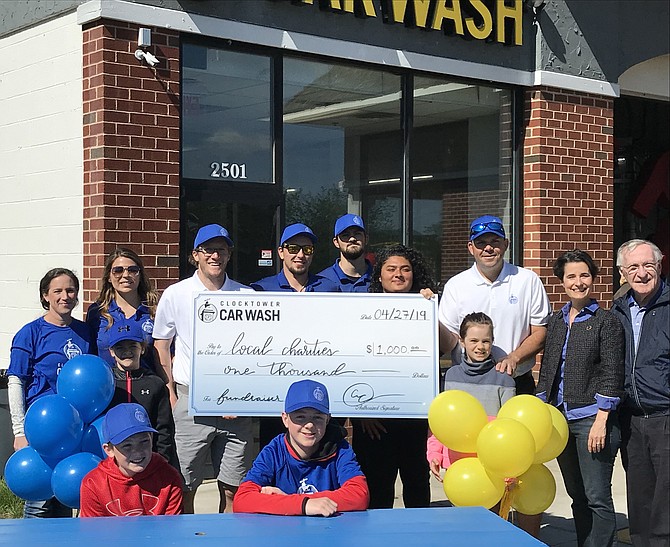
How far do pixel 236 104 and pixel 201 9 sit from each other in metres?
0.84

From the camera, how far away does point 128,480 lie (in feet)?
13.3

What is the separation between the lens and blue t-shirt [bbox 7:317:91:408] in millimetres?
4941

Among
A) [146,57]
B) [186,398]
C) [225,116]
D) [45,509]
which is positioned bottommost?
[45,509]

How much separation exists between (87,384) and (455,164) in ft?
18.4

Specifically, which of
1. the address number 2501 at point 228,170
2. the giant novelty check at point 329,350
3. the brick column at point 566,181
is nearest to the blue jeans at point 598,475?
the giant novelty check at point 329,350

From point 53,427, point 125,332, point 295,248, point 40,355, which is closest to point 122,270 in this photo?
point 125,332

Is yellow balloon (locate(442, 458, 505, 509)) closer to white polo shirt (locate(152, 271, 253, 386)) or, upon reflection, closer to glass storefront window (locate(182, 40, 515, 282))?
white polo shirt (locate(152, 271, 253, 386))

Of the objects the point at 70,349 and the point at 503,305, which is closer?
the point at 70,349

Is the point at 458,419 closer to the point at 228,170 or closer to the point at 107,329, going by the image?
the point at 107,329

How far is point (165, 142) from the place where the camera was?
23.4 feet

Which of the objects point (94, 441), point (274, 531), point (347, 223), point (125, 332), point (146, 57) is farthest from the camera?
point (146, 57)

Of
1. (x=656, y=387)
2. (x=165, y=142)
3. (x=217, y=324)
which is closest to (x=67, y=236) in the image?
(x=165, y=142)

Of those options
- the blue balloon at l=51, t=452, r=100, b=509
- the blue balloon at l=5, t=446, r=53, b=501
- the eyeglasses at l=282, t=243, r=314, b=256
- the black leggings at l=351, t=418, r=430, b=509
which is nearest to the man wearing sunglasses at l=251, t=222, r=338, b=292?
the eyeglasses at l=282, t=243, r=314, b=256

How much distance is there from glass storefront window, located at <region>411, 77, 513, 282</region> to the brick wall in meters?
2.68
